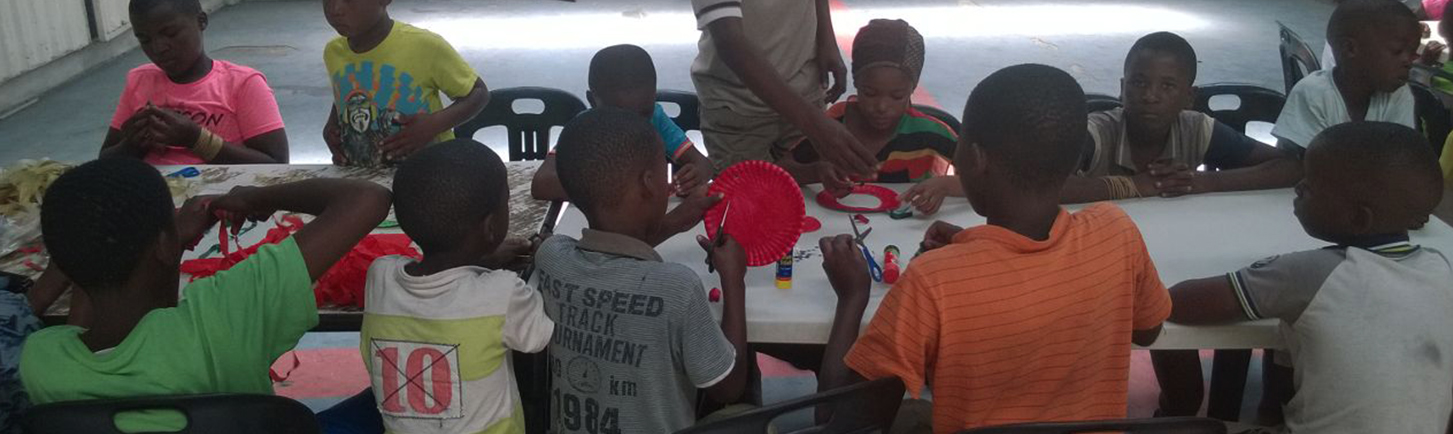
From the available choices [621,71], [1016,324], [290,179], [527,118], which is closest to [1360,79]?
[1016,324]

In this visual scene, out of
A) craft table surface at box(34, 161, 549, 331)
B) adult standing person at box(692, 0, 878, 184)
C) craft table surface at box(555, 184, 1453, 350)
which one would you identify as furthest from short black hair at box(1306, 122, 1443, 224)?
craft table surface at box(34, 161, 549, 331)

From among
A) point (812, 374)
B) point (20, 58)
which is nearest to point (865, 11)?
point (20, 58)

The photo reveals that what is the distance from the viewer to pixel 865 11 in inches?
394

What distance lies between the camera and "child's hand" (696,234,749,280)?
79.8 inches

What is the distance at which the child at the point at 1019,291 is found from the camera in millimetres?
1747

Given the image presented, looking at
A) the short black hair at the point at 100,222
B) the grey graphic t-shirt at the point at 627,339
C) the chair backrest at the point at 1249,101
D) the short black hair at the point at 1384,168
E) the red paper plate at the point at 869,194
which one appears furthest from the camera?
the chair backrest at the point at 1249,101

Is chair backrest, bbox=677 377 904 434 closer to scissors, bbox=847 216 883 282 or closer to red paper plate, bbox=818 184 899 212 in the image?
scissors, bbox=847 216 883 282

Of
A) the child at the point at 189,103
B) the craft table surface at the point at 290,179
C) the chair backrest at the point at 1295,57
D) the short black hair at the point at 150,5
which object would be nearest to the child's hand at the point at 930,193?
the craft table surface at the point at 290,179

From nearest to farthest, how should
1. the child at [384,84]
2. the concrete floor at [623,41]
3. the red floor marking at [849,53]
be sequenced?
the child at [384,84], the red floor marking at [849,53], the concrete floor at [623,41]

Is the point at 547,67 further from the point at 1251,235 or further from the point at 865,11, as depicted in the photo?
the point at 1251,235

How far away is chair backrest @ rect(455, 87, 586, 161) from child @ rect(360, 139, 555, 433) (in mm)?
1679

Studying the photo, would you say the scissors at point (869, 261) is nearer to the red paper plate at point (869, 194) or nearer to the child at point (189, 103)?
the red paper plate at point (869, 194)

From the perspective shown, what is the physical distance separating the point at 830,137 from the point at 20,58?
6.07m

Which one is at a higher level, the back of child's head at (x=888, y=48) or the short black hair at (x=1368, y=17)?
the short black hair at (x=1368, y=17)
